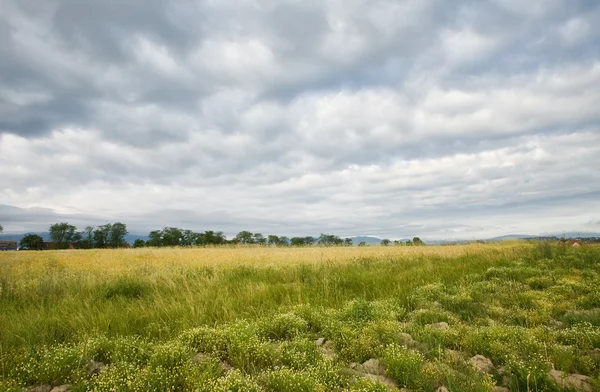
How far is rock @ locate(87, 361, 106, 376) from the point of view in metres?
5.46

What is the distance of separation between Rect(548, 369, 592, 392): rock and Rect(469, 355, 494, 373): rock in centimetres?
85

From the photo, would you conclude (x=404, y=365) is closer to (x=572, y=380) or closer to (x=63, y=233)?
(x=572, y=380)

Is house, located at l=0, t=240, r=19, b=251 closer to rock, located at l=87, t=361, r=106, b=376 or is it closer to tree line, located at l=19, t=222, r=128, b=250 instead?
tree line, located at l=19, t=222, r=128, b=250

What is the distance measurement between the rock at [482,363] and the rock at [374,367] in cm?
158

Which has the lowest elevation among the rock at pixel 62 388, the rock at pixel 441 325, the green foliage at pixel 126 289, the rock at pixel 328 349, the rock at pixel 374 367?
the rock at pixel 62 388

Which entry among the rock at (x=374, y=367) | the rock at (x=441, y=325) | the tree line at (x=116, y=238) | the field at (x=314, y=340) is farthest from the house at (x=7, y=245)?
the rock at (x=441, y=325)

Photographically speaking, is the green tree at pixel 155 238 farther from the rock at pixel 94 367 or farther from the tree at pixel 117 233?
the rock at pixel 94 367

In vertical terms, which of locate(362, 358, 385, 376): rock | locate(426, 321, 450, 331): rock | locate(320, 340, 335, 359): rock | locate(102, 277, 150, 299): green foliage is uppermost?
locate(102, 277, 150, 299): green foliage

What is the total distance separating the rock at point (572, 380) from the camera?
15.5ft

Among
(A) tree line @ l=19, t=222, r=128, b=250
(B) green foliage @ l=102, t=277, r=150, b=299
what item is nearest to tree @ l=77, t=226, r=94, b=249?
(A) tree line @ l=19, t=222, r=128, b=250

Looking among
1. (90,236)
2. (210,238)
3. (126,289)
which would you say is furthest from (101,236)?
(126,289)

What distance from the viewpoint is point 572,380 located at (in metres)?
4.98

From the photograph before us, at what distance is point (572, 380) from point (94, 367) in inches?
319

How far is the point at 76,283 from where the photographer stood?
13133 millimetres
